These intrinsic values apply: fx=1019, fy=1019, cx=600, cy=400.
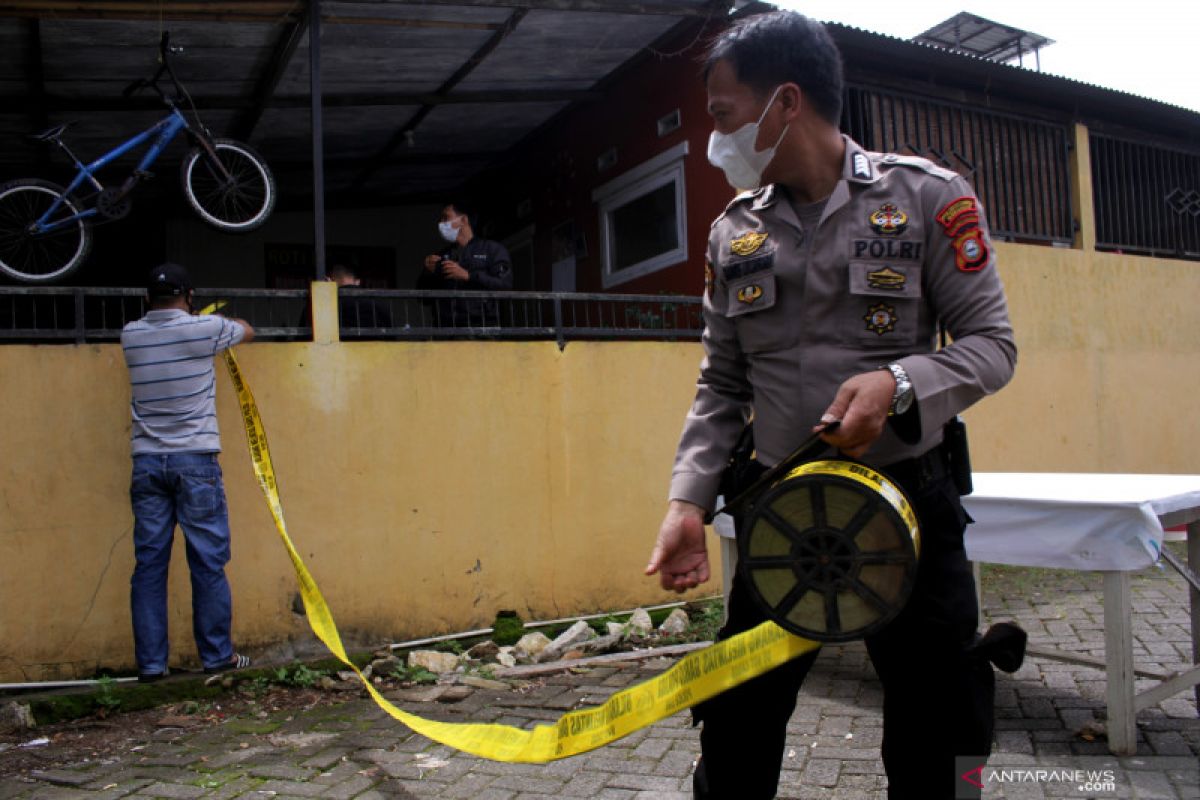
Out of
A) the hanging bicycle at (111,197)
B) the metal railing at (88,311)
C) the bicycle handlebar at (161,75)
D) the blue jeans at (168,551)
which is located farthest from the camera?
the hanging bicycle at (111,197)

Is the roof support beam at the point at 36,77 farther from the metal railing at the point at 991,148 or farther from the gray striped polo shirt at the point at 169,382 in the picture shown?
the metal railing at the point at 991,148

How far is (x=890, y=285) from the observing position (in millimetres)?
2033

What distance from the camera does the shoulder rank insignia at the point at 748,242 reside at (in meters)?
2.20

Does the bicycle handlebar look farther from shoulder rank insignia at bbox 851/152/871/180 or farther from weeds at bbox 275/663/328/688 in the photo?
shoulder rank insignia at bbox 851/152/871/180

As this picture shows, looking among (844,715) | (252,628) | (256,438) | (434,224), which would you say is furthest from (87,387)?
(434,224)

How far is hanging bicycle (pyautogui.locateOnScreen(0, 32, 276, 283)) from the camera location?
6688mm

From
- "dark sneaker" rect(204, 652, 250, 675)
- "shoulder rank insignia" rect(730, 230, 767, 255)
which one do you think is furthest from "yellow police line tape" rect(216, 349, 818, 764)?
"dark sneaker" rect(204, 652, 250, 675)

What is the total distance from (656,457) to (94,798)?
13.2 ft

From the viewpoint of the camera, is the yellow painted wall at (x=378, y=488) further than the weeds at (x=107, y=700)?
Yes

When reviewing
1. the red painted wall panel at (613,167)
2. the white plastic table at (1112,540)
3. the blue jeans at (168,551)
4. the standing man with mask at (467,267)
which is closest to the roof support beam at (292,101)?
the red painted wall panel at (613,167)

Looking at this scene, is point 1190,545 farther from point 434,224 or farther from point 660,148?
point 434,224

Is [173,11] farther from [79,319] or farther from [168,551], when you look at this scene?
[168,551]

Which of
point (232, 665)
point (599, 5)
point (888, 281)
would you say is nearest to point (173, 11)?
point (599, 5)

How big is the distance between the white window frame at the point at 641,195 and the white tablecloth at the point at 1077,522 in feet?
15.0
